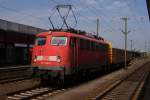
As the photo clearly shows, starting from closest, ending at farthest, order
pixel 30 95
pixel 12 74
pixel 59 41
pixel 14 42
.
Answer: pixel 30 95, pixel 59 41, pixel 12 74, pixel 14 42

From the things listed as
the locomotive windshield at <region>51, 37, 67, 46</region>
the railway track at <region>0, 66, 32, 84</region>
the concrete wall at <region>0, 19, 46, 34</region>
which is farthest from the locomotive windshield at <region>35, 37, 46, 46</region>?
the concrete wall at <region>0, 19, 46, 34</region>

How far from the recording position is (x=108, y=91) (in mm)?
18938

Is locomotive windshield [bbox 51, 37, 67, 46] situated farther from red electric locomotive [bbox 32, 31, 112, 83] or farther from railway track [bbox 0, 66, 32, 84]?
railway track [bbox 0, 66, 32, 84]

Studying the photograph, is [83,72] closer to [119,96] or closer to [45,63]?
[45,63]

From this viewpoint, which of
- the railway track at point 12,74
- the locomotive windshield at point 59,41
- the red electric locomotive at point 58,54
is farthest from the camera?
the railway track at point 12,74

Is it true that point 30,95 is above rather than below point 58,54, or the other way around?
below

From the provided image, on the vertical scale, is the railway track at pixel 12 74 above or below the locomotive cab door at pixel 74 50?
below

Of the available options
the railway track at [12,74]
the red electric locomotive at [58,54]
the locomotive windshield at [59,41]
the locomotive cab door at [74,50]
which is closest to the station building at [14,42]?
the railway track at [12,74]

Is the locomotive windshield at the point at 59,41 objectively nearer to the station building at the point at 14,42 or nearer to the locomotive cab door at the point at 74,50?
the locomotive cab door at the point at 74,50

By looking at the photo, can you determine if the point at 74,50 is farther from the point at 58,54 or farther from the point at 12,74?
the point at 12,74

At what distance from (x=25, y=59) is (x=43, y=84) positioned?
28430mm

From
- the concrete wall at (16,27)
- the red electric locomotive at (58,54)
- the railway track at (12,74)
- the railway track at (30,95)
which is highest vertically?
the concrete wall at (16,27)

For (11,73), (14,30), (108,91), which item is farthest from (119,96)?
(14,30)

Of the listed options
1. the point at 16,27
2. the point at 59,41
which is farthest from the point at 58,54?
the point at 16,27
